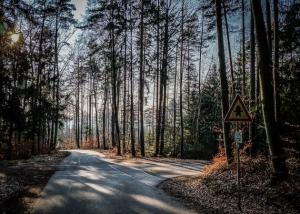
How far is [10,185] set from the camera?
8758mm

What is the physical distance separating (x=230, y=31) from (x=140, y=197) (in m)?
16.5

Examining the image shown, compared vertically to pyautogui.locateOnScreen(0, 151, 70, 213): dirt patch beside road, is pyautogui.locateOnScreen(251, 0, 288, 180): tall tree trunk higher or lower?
higher

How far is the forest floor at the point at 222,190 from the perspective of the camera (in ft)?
20.8

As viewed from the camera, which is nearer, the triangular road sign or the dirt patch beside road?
the dirt patch beside road

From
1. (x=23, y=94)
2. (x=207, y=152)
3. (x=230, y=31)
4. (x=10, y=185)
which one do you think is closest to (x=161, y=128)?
(x=207, y=152)

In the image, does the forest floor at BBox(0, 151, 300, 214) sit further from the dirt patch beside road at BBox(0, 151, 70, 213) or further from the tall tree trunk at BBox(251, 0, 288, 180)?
the tall tree trunk at BBox(251, 0, 288, 180)

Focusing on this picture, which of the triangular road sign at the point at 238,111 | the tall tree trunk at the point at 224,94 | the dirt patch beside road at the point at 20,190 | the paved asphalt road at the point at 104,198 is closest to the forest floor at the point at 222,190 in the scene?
the dirt patch beside road at the point at 20,190

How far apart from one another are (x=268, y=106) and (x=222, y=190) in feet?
10.5

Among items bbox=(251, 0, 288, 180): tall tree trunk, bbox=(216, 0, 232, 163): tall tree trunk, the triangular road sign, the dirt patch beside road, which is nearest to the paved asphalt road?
the dirt patch beside road

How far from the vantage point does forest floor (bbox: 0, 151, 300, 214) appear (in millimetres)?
6332

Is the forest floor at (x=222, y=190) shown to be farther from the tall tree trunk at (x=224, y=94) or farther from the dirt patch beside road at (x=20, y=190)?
the tall tree trunk at (x=224, y=94)

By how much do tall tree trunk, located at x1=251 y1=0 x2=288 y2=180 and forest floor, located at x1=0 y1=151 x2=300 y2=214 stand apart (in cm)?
48

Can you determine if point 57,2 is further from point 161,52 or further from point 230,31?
point 230,31

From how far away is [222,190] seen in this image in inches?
314
